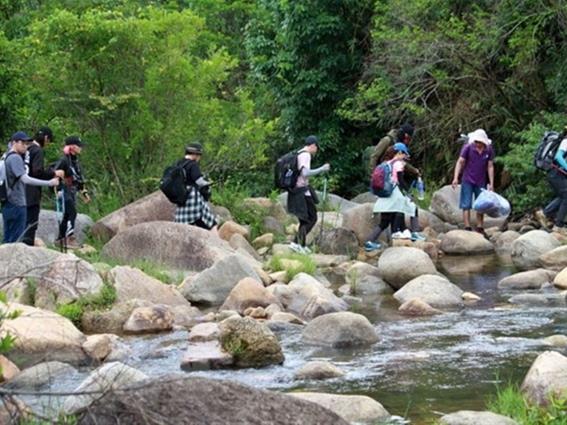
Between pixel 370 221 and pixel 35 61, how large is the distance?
5.51m

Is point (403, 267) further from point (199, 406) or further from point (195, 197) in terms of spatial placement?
point (199, 406)

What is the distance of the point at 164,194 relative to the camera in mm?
16875

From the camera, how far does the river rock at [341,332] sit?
11094 mm

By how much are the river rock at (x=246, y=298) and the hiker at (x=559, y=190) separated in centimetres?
653

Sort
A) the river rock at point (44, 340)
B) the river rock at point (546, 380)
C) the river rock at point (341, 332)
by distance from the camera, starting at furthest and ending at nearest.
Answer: the river rock at point (341, 332)
the river rock at point (44, 340)
the river rock at point (546, 380)

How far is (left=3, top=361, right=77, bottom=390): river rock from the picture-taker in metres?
8.57

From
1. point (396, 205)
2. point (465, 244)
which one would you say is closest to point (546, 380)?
point (396, 205)

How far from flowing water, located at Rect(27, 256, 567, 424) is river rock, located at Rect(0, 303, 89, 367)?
1.64ft

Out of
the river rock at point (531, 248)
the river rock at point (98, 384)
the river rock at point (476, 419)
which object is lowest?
the river rock at point (531, 248)

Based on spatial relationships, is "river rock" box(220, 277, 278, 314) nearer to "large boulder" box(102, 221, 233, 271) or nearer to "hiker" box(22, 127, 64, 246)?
"large boulder" box(102, 221, 233, 271)

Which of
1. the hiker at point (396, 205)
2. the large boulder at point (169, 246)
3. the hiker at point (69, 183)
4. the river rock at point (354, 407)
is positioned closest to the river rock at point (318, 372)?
the river rock at point (354, 407)

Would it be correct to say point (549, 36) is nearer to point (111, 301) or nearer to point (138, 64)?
point (138, 64)

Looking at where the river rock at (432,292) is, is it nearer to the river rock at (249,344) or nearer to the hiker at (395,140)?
the river rock at (249,344)

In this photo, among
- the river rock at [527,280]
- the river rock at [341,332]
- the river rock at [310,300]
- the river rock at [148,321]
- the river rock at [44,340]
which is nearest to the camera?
the river rock at [44,340]
